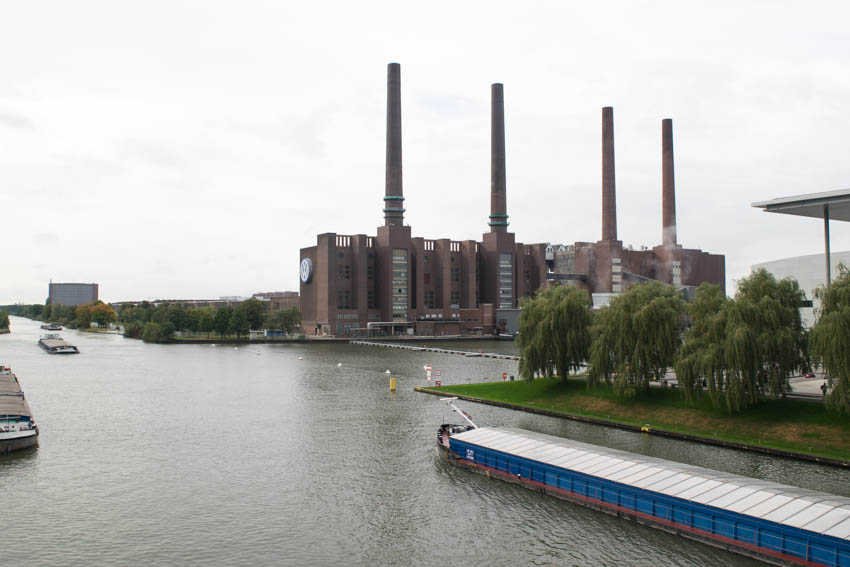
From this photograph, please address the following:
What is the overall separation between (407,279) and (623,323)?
127m

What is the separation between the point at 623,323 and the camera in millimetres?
51594

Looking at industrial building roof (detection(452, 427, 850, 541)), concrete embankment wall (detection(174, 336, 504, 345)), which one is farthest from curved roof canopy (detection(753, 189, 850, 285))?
concrete embankment wall (detection(174, 336, 504, 345))

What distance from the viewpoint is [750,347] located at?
4138 cm

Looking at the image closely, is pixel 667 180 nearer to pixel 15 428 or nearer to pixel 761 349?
pixel 761 349

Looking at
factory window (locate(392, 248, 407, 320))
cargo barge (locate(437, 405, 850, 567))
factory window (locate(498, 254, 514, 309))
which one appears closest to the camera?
cargo barge (locate(437, 405, 850, 567))

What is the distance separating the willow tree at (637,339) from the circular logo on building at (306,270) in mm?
134088

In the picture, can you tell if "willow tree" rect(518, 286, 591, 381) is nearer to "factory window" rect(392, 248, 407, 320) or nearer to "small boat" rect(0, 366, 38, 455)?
"small boat" rect(0, 366, 38, 455)

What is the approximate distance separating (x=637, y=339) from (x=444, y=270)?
13292 cm

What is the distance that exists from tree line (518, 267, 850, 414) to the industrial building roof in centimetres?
1305

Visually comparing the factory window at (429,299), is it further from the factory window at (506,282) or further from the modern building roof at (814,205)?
the modern building roof at (814,205)

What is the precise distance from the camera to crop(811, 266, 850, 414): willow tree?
36.6 meters

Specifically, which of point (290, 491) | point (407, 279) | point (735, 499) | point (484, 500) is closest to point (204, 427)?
point (290, 491)

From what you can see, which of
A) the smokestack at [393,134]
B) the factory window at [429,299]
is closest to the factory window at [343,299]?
the factory window at [429,299]

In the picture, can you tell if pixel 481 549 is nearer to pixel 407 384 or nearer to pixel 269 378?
pixel 407 384
